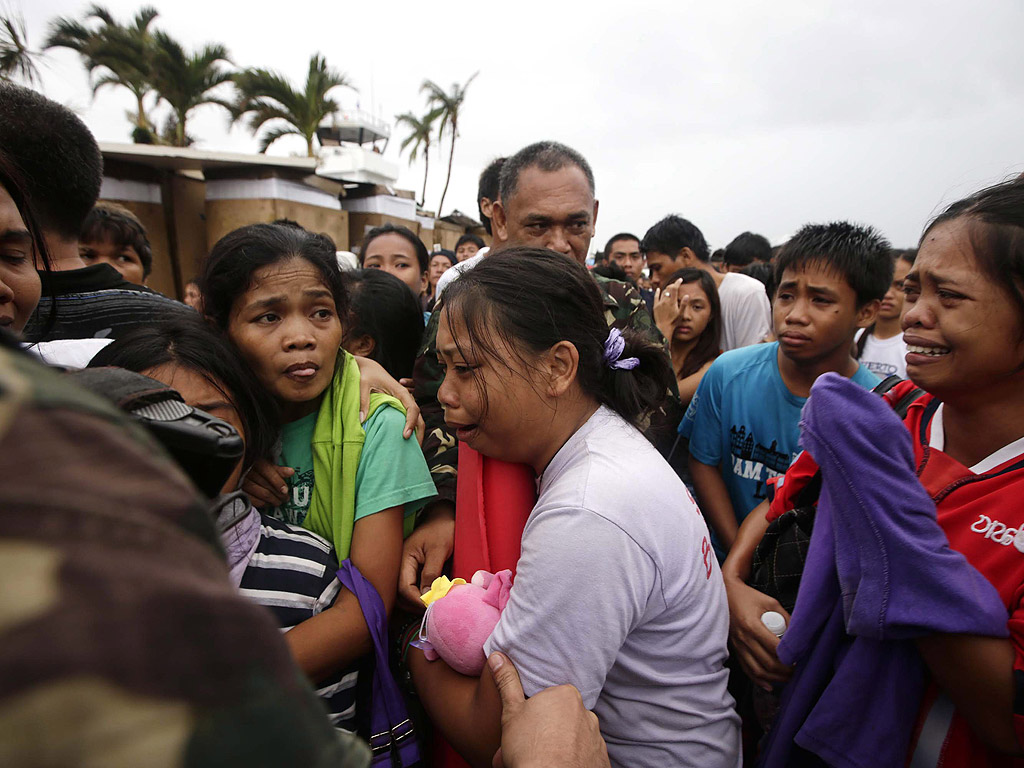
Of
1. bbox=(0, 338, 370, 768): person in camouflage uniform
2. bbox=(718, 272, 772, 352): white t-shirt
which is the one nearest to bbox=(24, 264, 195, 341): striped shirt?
bbox=(0, 338, 370, 768): person in camouflage uniform

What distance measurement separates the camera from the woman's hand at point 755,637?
1.63 metres

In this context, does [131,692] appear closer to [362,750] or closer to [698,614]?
[362,750]

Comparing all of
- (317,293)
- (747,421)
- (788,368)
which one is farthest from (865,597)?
(317,293)

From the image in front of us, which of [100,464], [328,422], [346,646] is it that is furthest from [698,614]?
[100,464]

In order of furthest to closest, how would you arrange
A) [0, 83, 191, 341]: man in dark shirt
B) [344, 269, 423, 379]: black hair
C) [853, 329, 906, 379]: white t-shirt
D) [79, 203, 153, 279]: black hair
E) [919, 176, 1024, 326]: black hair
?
1. [853, 329, 906, 379]: white t-shirt
2. [79, 203, 153, 279]: black hair
3. [344, 269, 423, 379]: black hair
4. [0, 83, 191, 341]: man in dark shirt
5. [919, 176, 1024, 326]: black hair

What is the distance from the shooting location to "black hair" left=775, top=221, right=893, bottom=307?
7.63 ft

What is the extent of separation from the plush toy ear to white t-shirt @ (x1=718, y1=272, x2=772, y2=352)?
10.9 feet

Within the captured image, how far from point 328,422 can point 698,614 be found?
1.17 meters

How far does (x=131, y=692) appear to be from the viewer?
32 cm

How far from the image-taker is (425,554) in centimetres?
183

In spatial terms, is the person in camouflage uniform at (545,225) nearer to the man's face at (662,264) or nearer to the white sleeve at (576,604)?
the white sleeve at (576,604)

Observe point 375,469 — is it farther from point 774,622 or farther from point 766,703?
point 766,703

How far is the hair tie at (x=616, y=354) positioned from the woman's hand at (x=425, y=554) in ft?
2.61

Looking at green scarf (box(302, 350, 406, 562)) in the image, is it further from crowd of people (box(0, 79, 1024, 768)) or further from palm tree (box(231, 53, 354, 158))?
palm tree (box(231, 53, 354, 158))
